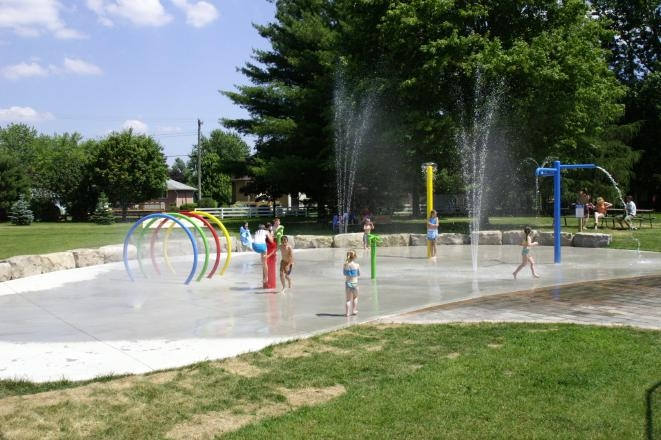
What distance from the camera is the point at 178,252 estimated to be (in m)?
Result: 22.1

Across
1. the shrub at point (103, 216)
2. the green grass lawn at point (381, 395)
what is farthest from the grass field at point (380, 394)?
the shrub at point (103, 216)

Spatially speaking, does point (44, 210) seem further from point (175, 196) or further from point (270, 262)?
point (270, 262)

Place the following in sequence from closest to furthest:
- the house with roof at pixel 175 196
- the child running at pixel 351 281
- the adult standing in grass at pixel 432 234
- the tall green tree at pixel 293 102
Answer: the child running at pixel 351 281 < the adult standing in grass at pixel 432 234 < the tall green tree at pixel 293 102 < the house with roof at pixel 175 196

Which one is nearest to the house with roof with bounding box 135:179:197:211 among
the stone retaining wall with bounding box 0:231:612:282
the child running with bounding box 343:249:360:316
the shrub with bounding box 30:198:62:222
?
the shrub with bounding box 30:198:62:222

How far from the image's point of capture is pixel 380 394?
6.38 metres

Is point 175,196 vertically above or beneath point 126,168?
beneath

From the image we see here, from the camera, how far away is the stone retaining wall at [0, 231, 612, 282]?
16.3 m

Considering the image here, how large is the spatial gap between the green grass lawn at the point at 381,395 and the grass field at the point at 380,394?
0.04 feet

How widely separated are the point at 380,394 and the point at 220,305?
19.7 feet

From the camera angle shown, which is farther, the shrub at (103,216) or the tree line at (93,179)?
the tree line at (93,179)

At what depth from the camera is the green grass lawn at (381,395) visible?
557 centimetres

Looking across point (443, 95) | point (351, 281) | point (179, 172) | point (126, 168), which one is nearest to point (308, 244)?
A: point (443, 95)

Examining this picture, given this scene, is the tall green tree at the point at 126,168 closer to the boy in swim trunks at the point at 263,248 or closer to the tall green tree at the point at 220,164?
the tall green tree at the point at 220,164

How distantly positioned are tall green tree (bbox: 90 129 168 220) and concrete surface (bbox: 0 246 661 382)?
3637 cm
